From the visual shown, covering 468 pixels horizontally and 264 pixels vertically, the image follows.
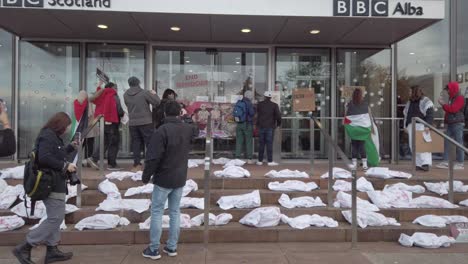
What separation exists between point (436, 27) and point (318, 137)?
4.59 metres

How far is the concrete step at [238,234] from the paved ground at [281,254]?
119 millimetres

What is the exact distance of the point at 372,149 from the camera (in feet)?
31.0

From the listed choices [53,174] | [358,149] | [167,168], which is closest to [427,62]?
[358,149]

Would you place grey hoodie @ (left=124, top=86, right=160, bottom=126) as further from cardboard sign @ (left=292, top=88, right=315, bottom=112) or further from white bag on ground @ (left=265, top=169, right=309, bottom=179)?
cardboard sign @ (left=292, top=88, right=315, bottom=112)

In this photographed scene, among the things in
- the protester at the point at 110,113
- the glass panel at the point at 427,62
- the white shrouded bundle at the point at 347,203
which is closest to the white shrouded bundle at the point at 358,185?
the white shrouded bundle at the point at 347,203

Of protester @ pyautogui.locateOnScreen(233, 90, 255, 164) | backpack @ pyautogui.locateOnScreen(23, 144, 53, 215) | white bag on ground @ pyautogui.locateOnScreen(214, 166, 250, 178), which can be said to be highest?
protester @ pyautogui.locateOnScreen(233, 90, 255, 164)

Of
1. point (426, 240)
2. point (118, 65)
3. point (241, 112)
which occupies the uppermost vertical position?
point (118, 65)

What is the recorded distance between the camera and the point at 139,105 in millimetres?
8633

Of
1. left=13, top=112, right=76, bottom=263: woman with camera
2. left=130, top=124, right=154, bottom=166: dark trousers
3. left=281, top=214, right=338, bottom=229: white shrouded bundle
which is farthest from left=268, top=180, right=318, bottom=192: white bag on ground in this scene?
left=13, top=112, right=76, bottom=263: woman with camera

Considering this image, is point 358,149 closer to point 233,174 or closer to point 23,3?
point 233,174

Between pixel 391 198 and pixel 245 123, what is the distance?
162 inches

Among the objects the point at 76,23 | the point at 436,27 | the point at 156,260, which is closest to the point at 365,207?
the point at 156,260

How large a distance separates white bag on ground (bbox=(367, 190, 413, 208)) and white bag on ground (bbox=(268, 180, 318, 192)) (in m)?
0.94

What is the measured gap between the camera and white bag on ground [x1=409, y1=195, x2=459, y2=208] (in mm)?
7309
